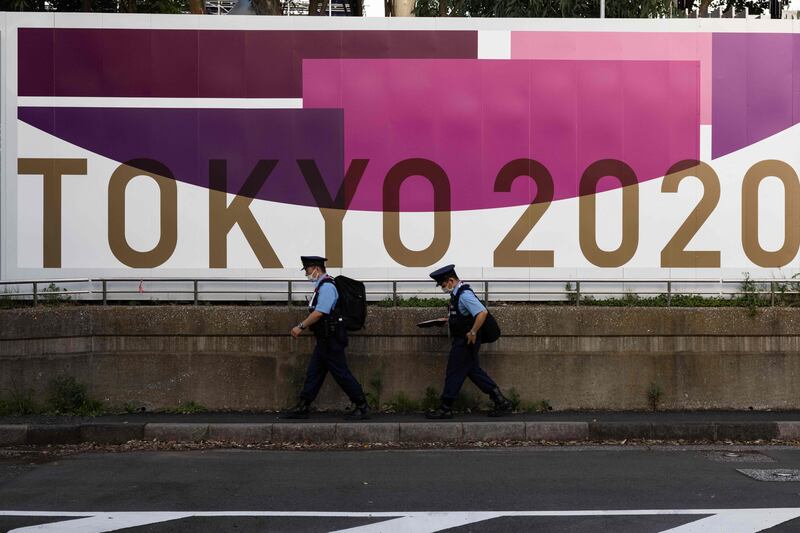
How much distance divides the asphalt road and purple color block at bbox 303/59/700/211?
3.71m

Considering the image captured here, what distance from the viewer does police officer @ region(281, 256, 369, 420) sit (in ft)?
31.0

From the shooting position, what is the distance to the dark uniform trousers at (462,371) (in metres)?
9.55

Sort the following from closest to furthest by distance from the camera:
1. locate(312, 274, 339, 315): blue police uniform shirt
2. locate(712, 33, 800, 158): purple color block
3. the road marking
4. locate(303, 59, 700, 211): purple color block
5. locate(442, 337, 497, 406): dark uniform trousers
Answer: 1. the road marking
2. locate(312, 274, 339, 315): blue police uniform shirt
3. locate(442, 337, 497, 406): dark uniform trousers
4. locate(303, 59, 700, 211): purple color block
5. locate(712, 33, 800, 158): purple color block

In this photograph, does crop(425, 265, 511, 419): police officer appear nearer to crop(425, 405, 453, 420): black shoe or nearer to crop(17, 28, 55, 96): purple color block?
crop(425, 405, 453, 420): black shoe

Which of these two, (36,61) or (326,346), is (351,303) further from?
(36,61)

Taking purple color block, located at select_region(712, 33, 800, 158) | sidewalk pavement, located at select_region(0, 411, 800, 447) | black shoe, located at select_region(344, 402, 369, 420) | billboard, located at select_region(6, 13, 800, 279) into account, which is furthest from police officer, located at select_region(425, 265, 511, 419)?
purple color block, located at select_region(712, 33, 800, 158)

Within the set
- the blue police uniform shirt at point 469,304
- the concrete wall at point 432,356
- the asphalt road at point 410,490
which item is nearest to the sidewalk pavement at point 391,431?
the asphalt road at point 410,490

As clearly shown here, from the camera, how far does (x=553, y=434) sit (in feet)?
30.4

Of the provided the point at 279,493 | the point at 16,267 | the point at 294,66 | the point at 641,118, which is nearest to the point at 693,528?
the point at 279,493

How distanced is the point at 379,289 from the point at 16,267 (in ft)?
14.9

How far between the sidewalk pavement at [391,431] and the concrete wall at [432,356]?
91 centimetres

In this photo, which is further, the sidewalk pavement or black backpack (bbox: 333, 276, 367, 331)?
black backpack (bbox: 333, 276, 367, 331)

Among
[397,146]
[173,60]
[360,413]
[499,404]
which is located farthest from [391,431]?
[173,60]

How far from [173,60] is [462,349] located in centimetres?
508
